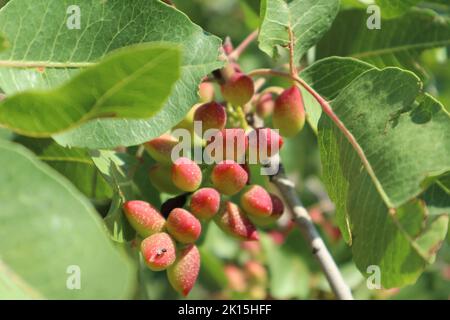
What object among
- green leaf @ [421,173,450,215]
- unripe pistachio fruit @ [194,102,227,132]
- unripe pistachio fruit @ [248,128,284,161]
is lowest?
green leaf @ [421,173,450,215]

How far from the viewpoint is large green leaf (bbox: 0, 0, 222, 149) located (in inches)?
39.1

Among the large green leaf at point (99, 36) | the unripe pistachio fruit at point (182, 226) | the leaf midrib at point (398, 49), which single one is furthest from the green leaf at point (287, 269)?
the large green leaf at point (99, 36)

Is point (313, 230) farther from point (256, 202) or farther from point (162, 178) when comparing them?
point (162, 178)

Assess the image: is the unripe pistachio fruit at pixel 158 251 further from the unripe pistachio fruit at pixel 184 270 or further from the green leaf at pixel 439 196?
the green leaf at pixel 439 196

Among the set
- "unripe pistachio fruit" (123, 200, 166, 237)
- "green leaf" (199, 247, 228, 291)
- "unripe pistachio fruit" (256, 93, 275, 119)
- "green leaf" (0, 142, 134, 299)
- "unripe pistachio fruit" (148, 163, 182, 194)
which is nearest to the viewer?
"green leaf" (0, 142, 134, 299)

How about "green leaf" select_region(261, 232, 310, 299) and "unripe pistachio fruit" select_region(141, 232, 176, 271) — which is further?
"green leaf" select_region(261, 232, 310, 299)

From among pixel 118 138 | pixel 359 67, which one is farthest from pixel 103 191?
pixel 359 67

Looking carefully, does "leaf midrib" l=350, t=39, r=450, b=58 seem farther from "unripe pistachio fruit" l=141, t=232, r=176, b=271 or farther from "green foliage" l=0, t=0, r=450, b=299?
"unripe pistachio fruit" l=141, t=232, r=176, b=271

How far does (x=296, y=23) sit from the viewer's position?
1.14 metres

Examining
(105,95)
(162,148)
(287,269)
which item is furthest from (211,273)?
(105,95)

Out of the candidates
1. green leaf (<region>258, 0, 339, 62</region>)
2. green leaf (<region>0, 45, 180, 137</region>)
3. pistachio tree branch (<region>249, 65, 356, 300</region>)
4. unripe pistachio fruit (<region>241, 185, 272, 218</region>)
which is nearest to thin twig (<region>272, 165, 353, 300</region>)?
pistachio tree branch (<region>249, 65, 356, 300</region>)

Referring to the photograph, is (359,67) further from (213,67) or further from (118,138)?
(118,138)

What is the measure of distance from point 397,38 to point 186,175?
1.70 ft

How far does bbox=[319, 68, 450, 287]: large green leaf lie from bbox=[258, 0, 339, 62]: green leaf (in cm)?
13
